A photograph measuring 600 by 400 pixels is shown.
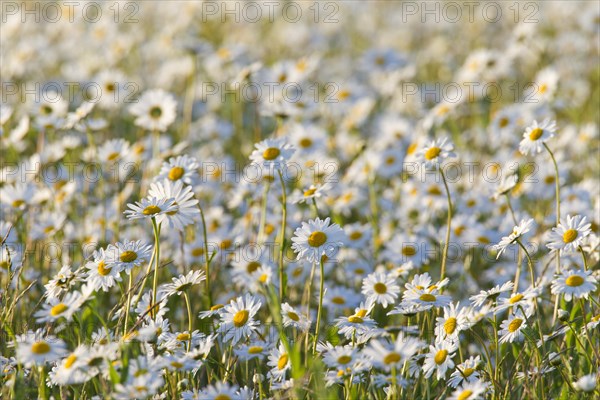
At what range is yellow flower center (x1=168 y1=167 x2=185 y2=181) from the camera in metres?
3.28

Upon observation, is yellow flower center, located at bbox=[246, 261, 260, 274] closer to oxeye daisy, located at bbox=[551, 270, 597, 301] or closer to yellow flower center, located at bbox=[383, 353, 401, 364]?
yellow flower center, located at bbox=[383, 353, 401, 364]

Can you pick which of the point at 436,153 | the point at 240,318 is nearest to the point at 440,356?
the point at 240,318

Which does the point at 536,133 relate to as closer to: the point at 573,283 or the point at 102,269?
the point at 573,283

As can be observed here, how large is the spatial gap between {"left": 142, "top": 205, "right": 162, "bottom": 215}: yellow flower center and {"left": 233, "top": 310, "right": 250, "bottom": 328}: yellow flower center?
50 centimetres

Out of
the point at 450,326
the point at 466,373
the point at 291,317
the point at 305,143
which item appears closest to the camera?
the point at 466,373

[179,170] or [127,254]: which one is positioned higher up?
[179,170]

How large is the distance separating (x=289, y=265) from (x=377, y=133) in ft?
8.65

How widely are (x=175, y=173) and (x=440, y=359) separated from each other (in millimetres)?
1458

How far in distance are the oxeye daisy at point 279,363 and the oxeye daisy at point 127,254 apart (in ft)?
2.03

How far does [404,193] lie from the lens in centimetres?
485

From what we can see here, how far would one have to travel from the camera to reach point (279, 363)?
8.41 feet

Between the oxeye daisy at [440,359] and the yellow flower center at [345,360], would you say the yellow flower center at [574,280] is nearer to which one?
the oxeye daisy at [440,359]

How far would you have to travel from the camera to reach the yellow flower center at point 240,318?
275 cm

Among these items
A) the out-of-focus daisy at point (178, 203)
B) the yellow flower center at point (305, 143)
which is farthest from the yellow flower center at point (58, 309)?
the yellow flower center at point (305, 143)
